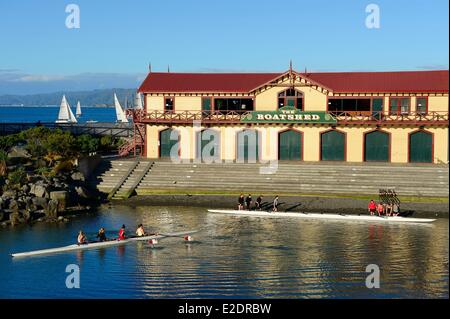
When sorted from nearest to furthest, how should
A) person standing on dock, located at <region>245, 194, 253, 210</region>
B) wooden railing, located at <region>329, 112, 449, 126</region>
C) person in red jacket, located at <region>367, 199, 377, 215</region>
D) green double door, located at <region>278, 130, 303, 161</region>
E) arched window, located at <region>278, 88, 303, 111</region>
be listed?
person in red jacket, located at <region>367, 199, 377, 215</region>, person standing on dock, located at <region>245, 194, 253, 210</region>, wooden railing, located at <region>329, 112, 449, 126</region>, arched window, located at <region>278, 88, 303, 111</region>, green double door, located at <region>278, 130, 303, 161</region>

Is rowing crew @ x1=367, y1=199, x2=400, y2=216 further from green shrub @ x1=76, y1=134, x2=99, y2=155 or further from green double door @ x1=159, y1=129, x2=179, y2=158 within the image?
green shrub @ x1=76, y1=134, x2=99, y2=155

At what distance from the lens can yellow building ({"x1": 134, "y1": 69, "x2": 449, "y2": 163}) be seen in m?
57.2

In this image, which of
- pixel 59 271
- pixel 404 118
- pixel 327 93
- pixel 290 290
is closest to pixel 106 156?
pixel 327 93

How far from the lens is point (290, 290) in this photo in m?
28.8

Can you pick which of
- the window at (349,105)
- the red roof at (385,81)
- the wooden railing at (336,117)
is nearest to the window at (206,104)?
the wooden railing at (336,117)

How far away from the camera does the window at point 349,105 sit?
191ft

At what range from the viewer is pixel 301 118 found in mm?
58219

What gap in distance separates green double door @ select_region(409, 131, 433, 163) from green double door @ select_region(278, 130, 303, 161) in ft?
31.3

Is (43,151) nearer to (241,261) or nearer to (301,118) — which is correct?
(301,118)

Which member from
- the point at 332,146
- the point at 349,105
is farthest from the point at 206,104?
the point at 349,105

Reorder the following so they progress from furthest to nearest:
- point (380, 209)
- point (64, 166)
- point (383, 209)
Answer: point (64, 166), point (383, 209), point (380, 209)

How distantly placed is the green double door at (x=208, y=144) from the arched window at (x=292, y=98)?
6674 mm

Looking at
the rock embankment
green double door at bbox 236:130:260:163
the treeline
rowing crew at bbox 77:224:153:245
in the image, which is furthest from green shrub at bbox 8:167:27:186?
green double door at bbox 236:130:260:163

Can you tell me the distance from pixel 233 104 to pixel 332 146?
9720mm
